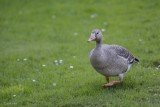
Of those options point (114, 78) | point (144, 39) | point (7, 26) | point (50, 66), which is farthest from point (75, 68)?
point (7, 26)

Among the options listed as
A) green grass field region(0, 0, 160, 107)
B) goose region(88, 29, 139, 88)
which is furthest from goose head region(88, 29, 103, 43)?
green grass field region(0, 0, 160, 107)

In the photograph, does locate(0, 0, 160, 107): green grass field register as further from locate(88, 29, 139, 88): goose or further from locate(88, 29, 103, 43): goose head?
locate(88, 29, 103, 43): goose head

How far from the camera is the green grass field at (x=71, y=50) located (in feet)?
31.9

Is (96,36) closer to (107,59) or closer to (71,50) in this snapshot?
(107,59)

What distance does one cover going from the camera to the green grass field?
31.9ft

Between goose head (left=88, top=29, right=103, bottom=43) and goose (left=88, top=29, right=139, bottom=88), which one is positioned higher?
goose head (left=88, top=29, right=103, bottom=43)

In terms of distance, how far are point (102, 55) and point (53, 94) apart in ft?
5.58

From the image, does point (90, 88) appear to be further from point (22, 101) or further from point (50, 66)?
point (50, 66)

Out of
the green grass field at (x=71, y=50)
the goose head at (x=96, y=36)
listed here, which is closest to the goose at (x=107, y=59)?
the goose head at (x=96, y=36)

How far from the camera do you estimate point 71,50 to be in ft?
49.1

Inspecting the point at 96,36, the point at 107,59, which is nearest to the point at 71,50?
the point at 96,36

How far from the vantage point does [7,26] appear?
20094mm

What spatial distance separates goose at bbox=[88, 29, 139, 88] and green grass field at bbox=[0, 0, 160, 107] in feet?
1.68

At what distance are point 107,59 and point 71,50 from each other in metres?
5.40
